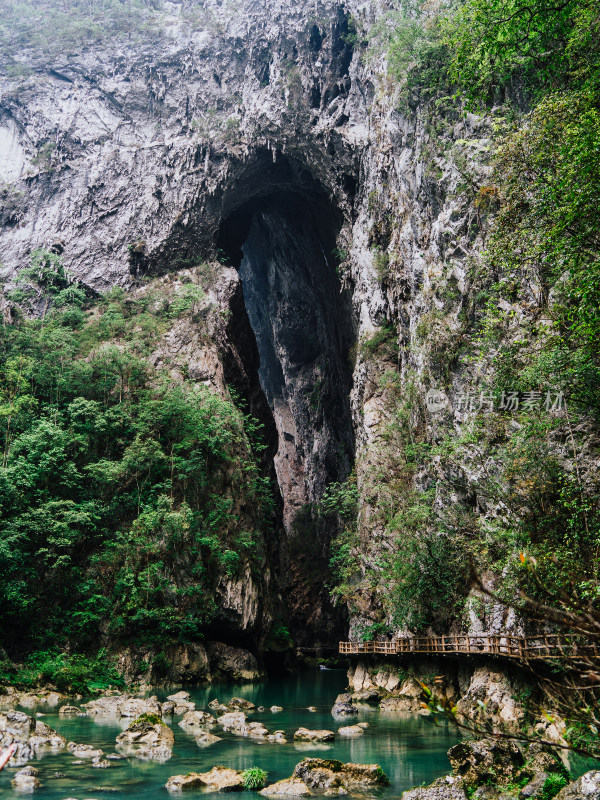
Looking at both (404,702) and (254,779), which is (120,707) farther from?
(254,779)

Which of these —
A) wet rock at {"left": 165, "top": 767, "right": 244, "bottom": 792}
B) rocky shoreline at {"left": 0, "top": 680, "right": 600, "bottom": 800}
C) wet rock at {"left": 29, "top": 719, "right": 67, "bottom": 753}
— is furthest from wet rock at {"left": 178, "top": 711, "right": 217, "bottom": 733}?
wet rock at {"left": 165, "top": 767, "right": 244, "bottom": 792}

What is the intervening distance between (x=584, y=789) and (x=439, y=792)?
5.36 feet

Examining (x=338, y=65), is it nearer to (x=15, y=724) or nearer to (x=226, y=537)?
(x=226, y=537)

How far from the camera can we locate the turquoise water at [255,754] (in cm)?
781

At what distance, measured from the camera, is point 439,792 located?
22.9 ft

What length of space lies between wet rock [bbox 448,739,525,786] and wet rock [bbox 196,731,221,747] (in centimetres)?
496

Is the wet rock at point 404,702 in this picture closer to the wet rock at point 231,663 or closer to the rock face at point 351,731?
the rock face at point 351,731

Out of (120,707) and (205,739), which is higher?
(205,739)

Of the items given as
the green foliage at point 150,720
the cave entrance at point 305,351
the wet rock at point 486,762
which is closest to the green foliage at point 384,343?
the cave entrance at point 305,351

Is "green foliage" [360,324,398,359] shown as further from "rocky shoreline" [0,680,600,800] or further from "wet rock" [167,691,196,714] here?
"wet rock" [167,691,196,714]

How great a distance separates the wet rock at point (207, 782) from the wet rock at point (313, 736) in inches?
138

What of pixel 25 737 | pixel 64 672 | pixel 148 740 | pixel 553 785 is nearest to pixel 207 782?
pixel 148 740

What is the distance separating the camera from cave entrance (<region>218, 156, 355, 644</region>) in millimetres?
35844

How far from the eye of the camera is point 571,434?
1139cm
